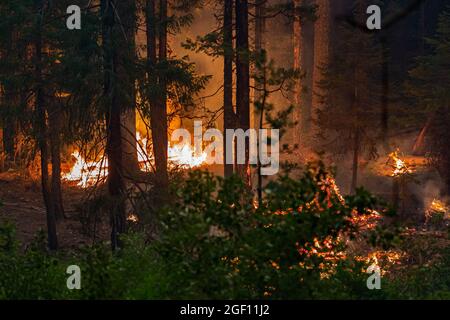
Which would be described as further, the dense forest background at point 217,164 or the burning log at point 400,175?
the burning log at point 400,175

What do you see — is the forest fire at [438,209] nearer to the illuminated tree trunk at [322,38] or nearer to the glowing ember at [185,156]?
the illuminated tree trunk at [322,38]

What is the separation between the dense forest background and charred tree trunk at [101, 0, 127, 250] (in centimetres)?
4

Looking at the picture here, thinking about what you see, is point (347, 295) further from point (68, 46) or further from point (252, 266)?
point (68, 46)

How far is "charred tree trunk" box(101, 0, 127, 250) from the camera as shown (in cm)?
1380

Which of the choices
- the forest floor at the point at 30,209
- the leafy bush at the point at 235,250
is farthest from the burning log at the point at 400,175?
the leafy bush at the point at 235,250

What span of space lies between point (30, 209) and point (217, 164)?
8922 millimetres

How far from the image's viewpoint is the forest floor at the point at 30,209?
20.1 m

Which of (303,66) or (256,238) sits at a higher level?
(303,66)

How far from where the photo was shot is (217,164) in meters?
29.6

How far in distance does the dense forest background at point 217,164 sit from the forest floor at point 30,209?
8 cm

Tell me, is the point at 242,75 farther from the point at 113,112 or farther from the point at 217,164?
the point at 217,164

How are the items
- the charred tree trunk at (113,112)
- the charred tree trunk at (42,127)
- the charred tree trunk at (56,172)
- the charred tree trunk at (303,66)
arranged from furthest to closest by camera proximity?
1. the charred tree trunk at (303,66)
2. the charred tree trunk at (56,172)
3. the charred tree trunk at (42,127)
4. the charred tree trunk at (113,112)

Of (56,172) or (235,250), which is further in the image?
(56,172)

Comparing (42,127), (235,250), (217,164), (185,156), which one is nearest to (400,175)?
(42,127)
